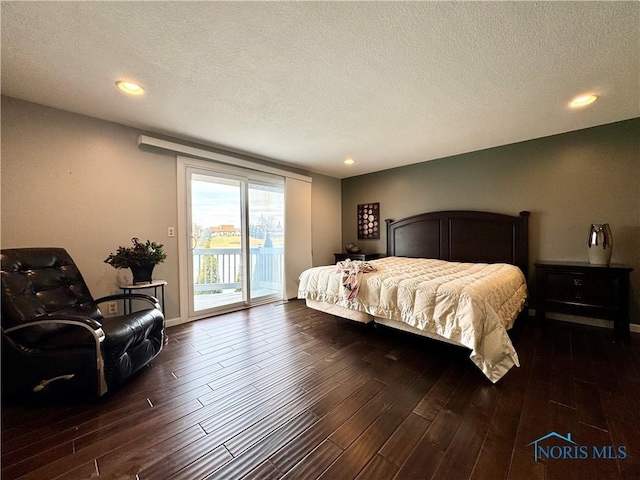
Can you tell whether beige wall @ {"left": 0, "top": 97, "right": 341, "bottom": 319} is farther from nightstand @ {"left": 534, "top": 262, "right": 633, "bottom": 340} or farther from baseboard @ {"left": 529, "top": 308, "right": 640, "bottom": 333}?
baseboard @ {"left": 529, "top": 308, "right": 640, "bottom": 333}

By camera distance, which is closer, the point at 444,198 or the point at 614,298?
the point at 614,298

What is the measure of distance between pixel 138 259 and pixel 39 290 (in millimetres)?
713

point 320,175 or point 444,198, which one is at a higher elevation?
point 320,175

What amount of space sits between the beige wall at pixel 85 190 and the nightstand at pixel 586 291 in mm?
4613

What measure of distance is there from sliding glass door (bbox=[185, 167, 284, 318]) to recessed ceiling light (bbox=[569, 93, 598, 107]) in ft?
12.4

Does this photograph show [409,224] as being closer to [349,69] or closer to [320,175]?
[320,175]

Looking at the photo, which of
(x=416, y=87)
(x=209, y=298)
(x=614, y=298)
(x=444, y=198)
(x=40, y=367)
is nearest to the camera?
(x=40, y=367)

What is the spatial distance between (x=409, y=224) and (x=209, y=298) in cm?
356

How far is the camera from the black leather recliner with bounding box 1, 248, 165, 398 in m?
1.66

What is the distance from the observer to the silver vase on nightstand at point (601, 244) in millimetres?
2807

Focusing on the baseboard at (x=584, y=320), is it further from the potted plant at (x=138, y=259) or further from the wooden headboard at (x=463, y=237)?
the potted plant at (x=138, y=259)

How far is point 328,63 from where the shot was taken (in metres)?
1.84

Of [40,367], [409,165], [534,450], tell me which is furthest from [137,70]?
[409,165]

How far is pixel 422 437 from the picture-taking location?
139cm
